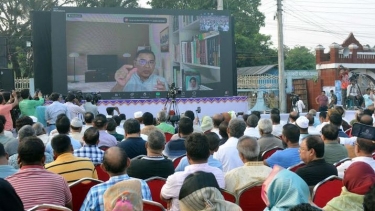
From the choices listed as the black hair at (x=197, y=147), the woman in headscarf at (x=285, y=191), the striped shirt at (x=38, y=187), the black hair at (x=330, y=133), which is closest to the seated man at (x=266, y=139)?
the black hair at (x=330, y=133)

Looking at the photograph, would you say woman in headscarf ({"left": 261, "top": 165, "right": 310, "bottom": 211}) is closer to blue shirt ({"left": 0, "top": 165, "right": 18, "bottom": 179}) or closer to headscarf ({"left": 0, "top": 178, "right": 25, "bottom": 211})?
headscarf ({"left": 0, "top": 178, "right": 25, "bottom": 211})

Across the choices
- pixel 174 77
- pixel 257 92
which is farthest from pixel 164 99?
pixel 257 92

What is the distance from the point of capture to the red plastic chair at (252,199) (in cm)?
369

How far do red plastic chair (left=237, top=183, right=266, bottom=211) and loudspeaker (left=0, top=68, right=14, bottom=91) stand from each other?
1152 centimetres

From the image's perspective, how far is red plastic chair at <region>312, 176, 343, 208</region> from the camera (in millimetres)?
3580

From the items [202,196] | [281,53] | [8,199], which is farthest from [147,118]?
[281,53]

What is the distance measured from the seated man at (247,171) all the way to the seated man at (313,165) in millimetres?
280

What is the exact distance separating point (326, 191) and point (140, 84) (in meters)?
14.1

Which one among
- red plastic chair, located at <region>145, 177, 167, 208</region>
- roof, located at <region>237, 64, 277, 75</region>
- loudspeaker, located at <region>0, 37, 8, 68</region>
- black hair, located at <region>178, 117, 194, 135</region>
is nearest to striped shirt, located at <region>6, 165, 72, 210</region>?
red plastic chair, located at <region>145, 177, 167, 208</region>

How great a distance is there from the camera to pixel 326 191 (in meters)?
3.59

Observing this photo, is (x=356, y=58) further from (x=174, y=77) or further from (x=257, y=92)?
(x=174, y=77)

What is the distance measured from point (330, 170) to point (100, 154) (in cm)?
202

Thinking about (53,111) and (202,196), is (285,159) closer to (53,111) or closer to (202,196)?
(202,196)

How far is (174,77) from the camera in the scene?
58.9ft
